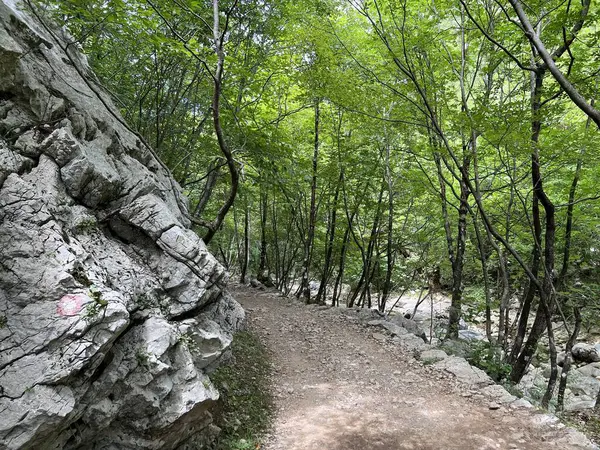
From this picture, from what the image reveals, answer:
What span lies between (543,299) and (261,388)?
19.0ft

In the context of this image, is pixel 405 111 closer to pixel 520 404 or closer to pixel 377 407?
pixel 520 404

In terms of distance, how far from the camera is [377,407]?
20.0ft

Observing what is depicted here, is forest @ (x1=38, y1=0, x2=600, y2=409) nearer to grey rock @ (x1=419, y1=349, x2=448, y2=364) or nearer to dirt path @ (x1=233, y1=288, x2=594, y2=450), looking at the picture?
grey rock @ (x1=419, y1=349, x2=448, y2=364)

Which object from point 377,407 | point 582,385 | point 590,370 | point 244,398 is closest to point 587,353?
point 590,370

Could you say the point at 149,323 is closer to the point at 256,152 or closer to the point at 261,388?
the point at 261,388

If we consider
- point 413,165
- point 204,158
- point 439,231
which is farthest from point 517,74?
point 204,158

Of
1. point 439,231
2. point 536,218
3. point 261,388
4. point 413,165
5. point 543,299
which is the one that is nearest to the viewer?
point 261,388

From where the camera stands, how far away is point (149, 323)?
3.99m

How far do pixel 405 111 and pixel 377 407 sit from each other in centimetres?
739

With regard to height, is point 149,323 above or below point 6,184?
below

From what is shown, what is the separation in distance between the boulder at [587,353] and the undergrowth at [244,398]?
47.1 feet

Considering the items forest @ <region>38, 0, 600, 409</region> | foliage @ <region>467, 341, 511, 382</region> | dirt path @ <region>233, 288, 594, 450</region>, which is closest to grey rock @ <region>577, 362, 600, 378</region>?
forest @ <region>38, 0, 600, 409</region>

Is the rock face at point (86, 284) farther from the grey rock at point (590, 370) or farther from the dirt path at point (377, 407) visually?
the grey rock at point (590, 370)

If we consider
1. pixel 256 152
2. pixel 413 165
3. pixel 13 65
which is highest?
pixel 413 165
